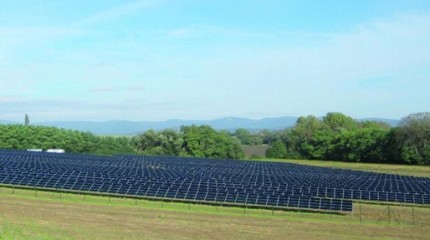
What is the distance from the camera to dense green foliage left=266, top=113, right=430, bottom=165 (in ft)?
334

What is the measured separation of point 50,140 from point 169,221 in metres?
83.5

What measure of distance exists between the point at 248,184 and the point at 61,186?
50.4ft

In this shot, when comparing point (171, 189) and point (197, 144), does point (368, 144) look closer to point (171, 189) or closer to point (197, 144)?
point (197, 144)

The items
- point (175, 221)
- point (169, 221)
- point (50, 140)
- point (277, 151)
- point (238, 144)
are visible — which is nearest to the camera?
point (169, 221)

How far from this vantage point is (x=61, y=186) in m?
42.9

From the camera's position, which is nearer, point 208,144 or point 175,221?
point 175,221

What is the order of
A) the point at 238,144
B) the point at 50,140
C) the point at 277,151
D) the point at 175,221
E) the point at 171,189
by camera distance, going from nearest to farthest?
the point at 175,221, the point at 171,189, the point at 50,140, the point at 277,151, the point at 238,144

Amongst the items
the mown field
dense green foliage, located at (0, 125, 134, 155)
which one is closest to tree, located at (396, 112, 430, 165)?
dense green foliage, located at (0, 125, 134, 155)

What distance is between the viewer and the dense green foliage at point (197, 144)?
11944 cm

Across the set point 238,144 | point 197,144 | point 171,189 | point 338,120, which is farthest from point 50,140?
point 338,120

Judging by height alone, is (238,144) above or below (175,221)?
below

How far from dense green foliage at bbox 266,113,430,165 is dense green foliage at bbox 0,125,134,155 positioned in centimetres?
3824

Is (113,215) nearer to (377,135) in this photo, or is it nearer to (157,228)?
(157,228)

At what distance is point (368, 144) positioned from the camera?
359 feet
